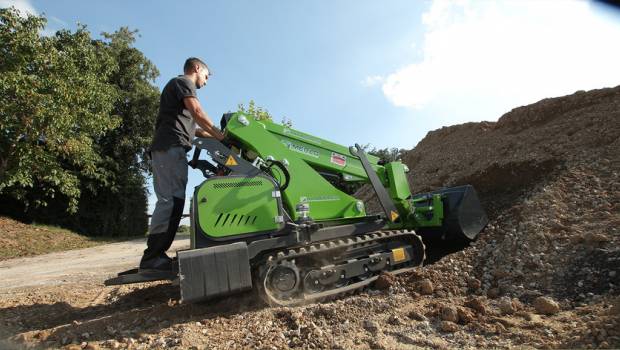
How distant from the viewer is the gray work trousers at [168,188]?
4.14m

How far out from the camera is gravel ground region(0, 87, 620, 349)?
3312 millimetres

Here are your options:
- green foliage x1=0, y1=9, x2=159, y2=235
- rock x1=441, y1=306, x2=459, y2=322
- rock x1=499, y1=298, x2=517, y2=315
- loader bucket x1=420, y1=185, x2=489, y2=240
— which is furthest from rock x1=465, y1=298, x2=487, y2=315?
green foliage x1=0, y1=9, x2=159, y2=235

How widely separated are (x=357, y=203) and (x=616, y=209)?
351cm

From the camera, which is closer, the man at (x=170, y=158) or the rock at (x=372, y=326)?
the rock at (x=372, y=326)

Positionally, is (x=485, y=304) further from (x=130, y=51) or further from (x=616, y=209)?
(x=130, y=51)

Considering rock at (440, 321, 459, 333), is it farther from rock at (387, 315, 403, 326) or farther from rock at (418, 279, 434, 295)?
rock at (418, 279, 434, 295)

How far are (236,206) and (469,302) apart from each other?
2.49 m

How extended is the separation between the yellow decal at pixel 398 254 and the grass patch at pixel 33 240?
14443 mm

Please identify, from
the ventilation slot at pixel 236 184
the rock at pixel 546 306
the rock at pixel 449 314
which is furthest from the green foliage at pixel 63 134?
the rock at pixel 546 306

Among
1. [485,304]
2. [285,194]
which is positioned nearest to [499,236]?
[485,304]

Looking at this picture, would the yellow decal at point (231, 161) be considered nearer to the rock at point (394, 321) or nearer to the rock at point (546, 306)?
the rock at point (394, 321)

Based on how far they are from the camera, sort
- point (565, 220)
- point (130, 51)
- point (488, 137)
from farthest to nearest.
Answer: point (130, 51), point (488, 137), point (565, 220)

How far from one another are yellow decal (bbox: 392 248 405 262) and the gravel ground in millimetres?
326

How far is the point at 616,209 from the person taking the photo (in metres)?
5.38
